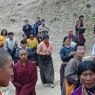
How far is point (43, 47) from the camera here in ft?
35.7

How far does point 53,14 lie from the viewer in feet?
76.8

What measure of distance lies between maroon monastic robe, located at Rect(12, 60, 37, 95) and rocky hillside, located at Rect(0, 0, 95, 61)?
10.5 m

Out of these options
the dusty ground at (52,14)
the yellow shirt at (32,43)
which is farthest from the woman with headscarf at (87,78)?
the dusty ground at (52,14)

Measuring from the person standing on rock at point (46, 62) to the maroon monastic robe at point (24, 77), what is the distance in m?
2.35

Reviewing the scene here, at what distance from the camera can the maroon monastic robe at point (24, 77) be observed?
27.2 ft

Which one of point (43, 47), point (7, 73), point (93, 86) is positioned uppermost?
point (7, 73)

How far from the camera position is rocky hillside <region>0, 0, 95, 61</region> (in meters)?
21.1

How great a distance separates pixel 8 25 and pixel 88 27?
535cm

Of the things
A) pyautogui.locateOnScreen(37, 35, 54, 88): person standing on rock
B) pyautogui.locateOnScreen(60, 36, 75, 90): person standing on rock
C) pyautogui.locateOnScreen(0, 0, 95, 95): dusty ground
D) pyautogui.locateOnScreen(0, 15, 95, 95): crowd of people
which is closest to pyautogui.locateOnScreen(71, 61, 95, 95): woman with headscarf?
pyautogui.locateOnScreen(0, 15, 95, 95): crowd of people

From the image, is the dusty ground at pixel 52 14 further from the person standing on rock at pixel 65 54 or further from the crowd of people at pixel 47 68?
the person standing on rock at pixel 65 54

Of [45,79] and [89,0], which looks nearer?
[45,79]

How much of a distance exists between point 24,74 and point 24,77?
86 mm

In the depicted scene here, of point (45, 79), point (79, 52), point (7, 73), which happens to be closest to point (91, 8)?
point (45, 79)

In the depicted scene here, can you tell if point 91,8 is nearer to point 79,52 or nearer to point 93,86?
point 79,52
